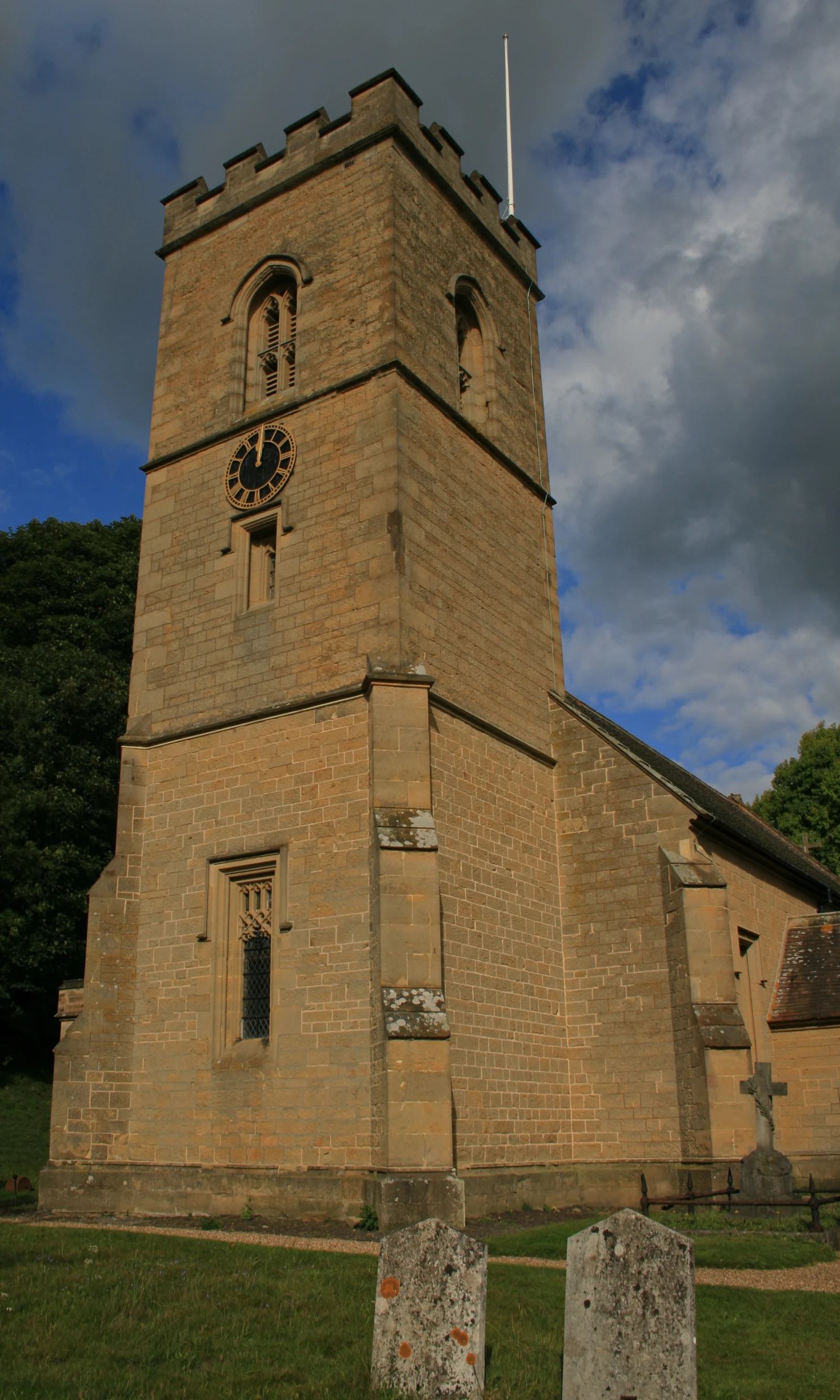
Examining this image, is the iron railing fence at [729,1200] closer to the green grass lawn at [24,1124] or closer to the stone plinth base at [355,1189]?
the stone plinth base at [355,1189]

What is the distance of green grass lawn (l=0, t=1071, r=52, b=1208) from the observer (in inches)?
835

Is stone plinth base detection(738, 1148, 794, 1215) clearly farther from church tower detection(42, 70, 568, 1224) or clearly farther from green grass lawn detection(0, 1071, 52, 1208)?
green grass lawn detection(0, 1071, 52, 1208)

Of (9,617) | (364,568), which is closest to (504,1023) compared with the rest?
(364,568)

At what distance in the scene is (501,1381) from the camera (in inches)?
213

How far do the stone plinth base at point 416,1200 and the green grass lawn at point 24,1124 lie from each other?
34.7 feet

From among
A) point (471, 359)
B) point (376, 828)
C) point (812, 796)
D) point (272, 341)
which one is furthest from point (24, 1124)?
point (812, 796)

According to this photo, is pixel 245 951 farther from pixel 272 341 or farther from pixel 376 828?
pixel 272 341

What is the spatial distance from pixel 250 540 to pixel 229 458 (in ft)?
5.28

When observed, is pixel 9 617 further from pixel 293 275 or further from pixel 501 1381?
pixel 501 1381

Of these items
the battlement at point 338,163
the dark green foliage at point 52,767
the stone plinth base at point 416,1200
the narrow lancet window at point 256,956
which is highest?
the battlement at point 338,163

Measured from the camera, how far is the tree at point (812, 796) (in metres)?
34.7

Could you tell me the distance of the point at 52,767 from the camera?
23.8 metres

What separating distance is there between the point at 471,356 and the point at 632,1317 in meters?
17.2

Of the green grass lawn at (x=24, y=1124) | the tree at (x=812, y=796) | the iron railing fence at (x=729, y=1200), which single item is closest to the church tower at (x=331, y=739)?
the iron railing fence at (x=729, y=1200)
